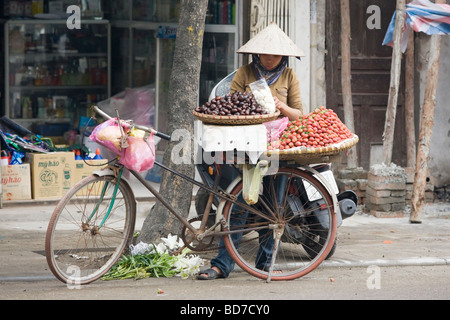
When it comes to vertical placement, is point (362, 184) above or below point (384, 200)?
above

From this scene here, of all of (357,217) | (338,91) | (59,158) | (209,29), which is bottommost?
(357,217)

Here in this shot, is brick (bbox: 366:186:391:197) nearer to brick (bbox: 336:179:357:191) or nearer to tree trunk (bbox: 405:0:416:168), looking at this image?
brick (bbox: 336:179:357:191)

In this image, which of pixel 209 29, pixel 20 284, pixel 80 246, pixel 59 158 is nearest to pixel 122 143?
pixel 80 246

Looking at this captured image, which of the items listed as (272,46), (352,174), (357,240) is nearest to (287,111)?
(272,46)

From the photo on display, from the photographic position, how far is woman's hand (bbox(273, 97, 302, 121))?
624 centimetres

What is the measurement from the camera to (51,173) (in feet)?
30.9

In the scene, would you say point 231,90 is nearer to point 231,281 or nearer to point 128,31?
point 231,281

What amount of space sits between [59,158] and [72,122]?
2.54 metres

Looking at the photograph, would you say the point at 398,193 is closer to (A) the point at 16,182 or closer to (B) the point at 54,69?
(A) the point at 16,182

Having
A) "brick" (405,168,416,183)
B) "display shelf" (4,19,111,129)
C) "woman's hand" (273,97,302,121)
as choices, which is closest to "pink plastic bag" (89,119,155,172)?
"woman's hand" (273,97,302,121)

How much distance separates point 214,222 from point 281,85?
1238mm

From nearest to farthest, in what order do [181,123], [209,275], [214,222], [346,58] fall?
[209,275] → [214,222] → [181,123] → [346,58]

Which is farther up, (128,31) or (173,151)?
(128,31)

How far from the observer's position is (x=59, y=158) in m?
9.48
